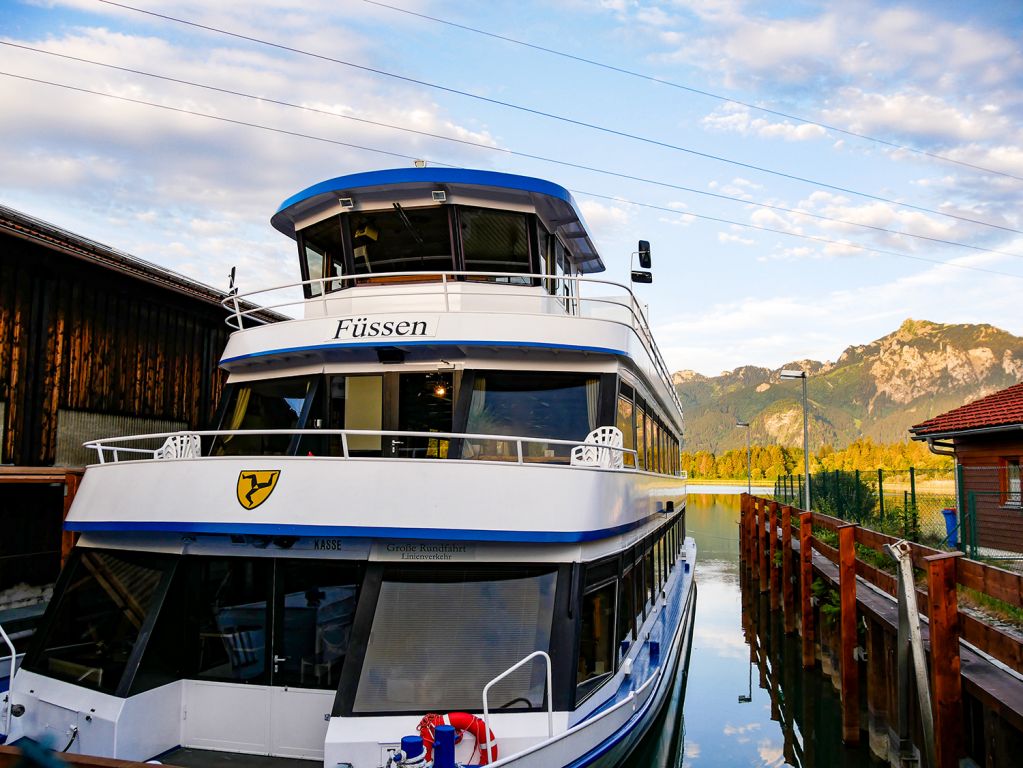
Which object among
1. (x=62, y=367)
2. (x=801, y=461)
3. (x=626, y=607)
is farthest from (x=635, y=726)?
(x=801, y=461)

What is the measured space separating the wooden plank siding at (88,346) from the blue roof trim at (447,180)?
5.91 meters

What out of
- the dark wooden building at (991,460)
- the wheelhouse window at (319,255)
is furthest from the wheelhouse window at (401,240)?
the dark wooden building at (991,460)

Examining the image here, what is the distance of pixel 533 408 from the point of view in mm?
8961

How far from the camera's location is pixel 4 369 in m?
Answer: 12.5

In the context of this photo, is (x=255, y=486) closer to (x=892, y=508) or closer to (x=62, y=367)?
(x=62, y=367)

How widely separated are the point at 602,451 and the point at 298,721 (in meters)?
3.76

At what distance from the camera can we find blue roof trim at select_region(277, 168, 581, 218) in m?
9.70

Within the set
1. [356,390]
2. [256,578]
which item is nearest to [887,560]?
[356,390]

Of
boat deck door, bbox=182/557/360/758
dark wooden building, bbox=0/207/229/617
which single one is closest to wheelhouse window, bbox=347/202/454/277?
boat deck door, bbox=182/557/360/758

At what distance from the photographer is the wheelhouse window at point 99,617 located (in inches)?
288

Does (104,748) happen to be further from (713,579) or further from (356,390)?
(713,579)

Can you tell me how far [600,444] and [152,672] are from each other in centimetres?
459

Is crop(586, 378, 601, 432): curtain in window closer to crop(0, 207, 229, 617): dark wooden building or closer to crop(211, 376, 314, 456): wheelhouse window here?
crop(211, 376, 314, 456): wheelhouse window

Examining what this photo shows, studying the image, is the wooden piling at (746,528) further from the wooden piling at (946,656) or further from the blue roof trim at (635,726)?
the wooden piling at (946,656)
